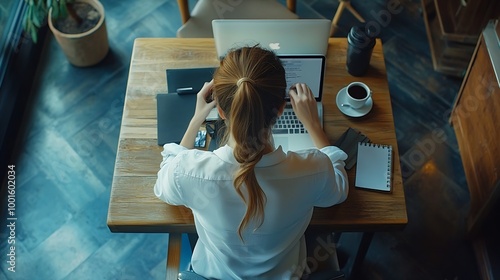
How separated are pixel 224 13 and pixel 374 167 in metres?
1.12

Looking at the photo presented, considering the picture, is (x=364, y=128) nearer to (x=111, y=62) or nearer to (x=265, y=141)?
(x=265, y=141)

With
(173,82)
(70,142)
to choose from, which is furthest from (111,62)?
(173,82)

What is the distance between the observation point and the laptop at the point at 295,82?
157cm

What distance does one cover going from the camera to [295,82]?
162 cm

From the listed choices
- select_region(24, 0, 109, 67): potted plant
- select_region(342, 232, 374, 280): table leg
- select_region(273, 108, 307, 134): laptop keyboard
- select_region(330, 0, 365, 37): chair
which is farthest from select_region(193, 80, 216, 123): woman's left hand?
select_region(330, 0, 365, 37): chair

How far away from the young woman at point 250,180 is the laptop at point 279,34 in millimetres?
421

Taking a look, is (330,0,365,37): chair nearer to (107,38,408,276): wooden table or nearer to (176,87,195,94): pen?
(107,38,408,276): wooden table

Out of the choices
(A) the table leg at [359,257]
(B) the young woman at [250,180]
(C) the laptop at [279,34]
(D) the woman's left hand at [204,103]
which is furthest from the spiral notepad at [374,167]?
(D) the woman's left hand at [204,103]

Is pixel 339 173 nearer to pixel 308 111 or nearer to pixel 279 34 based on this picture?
pixel 308 111

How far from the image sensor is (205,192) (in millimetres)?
1218

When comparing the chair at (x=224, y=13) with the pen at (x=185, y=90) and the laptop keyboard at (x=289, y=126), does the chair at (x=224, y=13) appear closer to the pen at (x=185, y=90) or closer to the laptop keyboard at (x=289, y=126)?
the pen at (x=185, y=90)

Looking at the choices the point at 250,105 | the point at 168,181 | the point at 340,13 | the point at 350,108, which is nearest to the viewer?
the point at 250,105

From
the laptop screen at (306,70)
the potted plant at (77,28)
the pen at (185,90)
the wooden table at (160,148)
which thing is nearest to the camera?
the wooden table at (160,148)

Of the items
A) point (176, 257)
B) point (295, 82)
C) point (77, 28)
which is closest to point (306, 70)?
point (295, 82)
